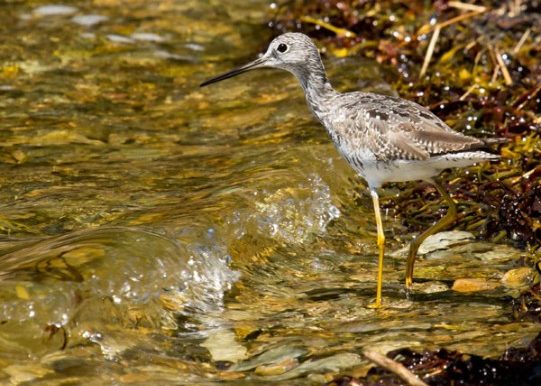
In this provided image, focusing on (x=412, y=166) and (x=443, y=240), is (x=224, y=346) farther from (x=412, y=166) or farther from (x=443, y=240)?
(x=443, y=240)

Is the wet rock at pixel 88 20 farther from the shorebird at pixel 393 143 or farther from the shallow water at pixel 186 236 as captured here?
the shorebird at pixel 393 143

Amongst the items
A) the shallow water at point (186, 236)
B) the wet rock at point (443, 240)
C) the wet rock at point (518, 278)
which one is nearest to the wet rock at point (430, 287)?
the shallow water at point (186, 236)

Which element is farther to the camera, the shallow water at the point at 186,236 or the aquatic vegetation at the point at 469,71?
the aquatic vegetation at the point at 469,71

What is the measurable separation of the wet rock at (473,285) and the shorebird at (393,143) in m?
0.30

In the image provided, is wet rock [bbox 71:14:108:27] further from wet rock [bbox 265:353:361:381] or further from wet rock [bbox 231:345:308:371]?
wet rock [bbox 265:353:361:381]

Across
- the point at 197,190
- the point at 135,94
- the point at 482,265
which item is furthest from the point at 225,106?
the point at 482,265

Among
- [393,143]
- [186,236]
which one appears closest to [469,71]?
[393,143]

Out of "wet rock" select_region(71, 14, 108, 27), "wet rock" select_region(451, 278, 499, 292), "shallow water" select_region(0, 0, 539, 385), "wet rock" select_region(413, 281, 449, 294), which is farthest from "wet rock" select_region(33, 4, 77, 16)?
"wet rock" select_region(451, 278, 499, 292)

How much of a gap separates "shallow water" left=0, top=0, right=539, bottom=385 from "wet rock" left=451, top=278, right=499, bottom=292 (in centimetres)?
6

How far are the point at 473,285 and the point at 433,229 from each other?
61cm

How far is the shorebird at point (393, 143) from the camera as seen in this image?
241 inches

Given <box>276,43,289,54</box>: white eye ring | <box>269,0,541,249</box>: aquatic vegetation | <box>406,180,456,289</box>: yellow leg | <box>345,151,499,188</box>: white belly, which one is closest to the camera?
<box>345,151,499,188</box>: white belly

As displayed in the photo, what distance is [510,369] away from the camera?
497cm

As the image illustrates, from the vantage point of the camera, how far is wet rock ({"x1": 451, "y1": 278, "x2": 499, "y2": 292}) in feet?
20.4
